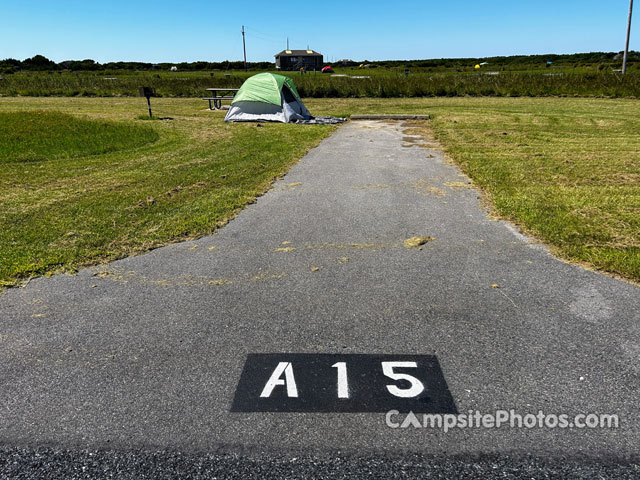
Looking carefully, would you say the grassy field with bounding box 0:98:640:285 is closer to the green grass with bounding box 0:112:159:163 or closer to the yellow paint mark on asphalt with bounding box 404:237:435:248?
the green grass with bounding box 0:112:159:163

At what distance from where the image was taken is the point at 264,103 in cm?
1906

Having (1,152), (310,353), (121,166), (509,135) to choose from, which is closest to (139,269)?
(310,353)

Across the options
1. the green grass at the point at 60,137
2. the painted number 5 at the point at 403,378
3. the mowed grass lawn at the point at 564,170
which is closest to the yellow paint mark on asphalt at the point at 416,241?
the mowed grass lawn at the point at 564,170

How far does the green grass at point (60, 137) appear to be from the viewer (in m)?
12.4

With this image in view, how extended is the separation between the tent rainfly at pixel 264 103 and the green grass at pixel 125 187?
7.33 ft

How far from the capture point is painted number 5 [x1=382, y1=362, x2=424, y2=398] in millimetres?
3074

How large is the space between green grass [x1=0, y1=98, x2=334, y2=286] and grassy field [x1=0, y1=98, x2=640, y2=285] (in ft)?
0.08

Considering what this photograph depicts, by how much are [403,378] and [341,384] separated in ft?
1.46

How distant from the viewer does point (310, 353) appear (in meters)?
3.53

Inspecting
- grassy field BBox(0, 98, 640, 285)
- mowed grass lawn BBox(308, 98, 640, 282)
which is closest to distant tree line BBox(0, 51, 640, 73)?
mowed grass lawn BBox(308, 98, 640, 282)

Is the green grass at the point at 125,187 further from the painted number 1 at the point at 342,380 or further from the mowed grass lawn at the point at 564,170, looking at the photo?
the mowed grass lawn at the point at 564,170

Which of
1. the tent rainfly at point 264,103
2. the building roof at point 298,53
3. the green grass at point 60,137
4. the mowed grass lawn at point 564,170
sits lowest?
the mowed grass lawn at point 564,170

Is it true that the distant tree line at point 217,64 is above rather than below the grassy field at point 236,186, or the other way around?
above

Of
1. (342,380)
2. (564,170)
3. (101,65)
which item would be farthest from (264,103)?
(101,65)
